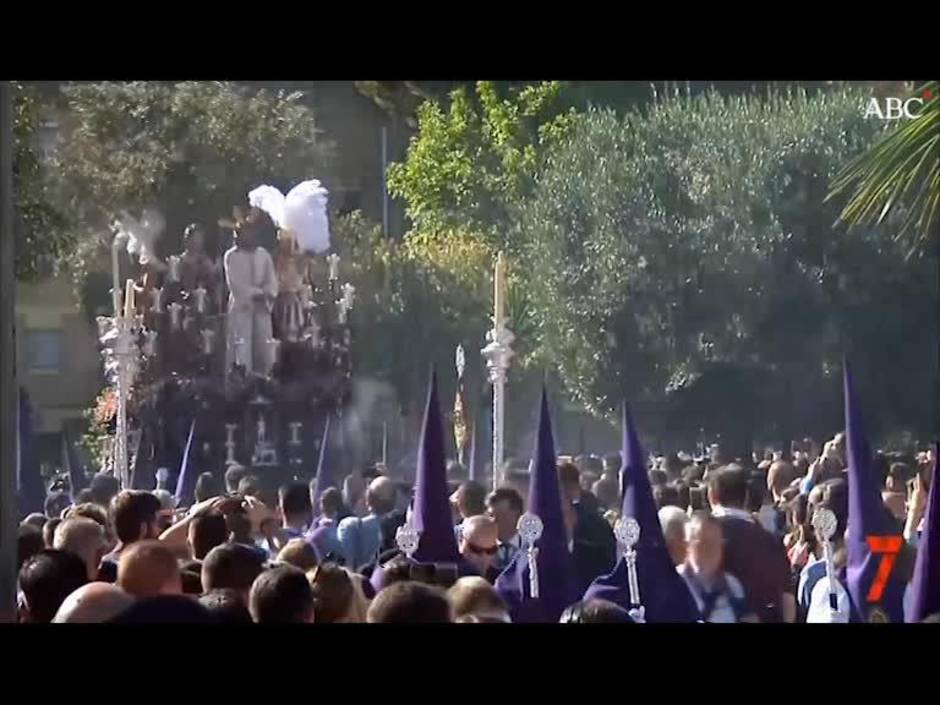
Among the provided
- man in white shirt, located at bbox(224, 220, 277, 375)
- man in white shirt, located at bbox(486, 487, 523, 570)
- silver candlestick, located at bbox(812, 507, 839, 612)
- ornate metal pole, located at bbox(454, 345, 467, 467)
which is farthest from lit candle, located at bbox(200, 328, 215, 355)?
silver candlestick, located at bbox(812, 507, 839, 612)

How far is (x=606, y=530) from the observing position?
7004 mm

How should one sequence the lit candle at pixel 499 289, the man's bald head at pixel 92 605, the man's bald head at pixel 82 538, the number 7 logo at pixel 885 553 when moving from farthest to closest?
the lit candle at pixel 499 289
the number 7 logo at pixel 885 553
the man's bald head at pixel 82 538
the man's bald head at pixel 92 605

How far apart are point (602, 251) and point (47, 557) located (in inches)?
78.2

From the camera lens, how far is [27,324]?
7.05 meters

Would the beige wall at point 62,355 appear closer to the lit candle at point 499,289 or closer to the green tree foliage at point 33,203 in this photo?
the green tree foliage at point 33,203

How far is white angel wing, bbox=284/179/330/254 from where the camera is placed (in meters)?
7.12

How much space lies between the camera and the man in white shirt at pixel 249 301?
7125 mm

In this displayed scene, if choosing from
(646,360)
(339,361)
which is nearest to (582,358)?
(646,360)

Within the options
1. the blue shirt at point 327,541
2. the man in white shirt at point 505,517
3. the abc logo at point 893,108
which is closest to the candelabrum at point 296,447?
the blue shirt at point 327,541

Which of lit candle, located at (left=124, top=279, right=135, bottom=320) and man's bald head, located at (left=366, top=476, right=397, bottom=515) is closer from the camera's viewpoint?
man's bald head, located at (left=366, top=476, right=397, bottom=515)

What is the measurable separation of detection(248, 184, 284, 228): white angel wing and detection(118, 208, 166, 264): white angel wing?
303 millimetres

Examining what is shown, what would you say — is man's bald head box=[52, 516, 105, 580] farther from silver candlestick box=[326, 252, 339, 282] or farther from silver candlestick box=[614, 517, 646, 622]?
silver candlestick box=[614, 517, 646, 622]

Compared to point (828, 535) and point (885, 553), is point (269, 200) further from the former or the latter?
point (885, 553)

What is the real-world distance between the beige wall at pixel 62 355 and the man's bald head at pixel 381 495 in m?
0.94
